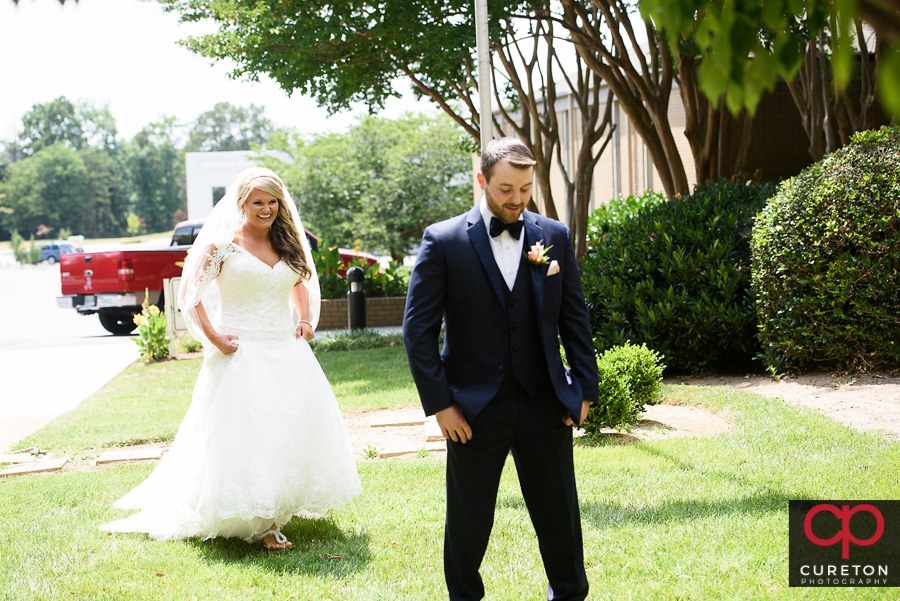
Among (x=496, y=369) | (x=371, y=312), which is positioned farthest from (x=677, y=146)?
(x=496, y=369)

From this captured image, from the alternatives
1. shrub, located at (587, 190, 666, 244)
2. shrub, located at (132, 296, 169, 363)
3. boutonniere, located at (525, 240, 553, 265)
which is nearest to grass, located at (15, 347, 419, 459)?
shrub, located at (132, 296, 169, 363)

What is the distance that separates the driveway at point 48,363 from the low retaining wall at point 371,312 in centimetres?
365

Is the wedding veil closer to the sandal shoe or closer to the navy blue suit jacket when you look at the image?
the sandal shoe

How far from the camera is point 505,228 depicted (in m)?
3.21

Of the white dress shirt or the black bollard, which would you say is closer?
the white dress shirt

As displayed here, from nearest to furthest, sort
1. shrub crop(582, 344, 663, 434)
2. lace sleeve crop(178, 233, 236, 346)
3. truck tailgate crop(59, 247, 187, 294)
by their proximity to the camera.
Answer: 1. lace sleeve crop(178, 233, 236, 346)
2. shrub crop(582, 344, 663, 434)
3. truck tailgate crop(59, 247, 187, 294)

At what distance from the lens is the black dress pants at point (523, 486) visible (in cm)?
317

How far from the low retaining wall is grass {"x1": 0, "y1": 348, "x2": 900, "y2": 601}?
9.96 m

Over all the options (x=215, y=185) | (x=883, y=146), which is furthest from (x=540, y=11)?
(x=215, y=185)

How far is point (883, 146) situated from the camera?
7762 millimetres

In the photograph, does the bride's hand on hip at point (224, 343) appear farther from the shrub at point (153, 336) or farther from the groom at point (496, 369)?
the shrub at point (153, 336)

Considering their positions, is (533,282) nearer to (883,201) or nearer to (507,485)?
(507,485)

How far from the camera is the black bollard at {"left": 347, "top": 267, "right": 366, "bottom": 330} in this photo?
15.0 metres

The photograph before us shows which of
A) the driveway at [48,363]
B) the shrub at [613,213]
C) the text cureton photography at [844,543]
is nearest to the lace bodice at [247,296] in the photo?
the text cureton photography at [844,543]
